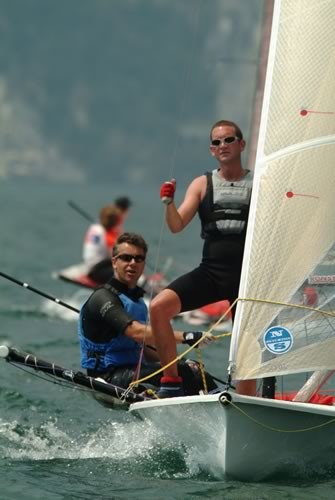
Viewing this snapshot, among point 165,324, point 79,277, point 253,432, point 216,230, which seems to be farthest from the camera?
point 79,277

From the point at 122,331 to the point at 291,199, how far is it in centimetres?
158

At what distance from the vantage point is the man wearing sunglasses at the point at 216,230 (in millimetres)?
7477

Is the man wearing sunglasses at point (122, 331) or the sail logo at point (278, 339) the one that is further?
the man wearing sunglasses at point (122, 331)

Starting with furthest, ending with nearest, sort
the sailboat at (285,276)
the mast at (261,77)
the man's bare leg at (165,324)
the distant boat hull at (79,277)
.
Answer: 1. the distant boat hull at (79,277)
2. the mast at (261,77)
3. the man's bare leg at (165,324)
4. the sailboat at (285,276)

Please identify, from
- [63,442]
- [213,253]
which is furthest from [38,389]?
[213,253]

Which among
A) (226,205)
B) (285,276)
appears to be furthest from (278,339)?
(226,205)

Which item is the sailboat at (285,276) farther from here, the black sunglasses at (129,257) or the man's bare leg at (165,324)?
the black sunglasses at (129,257)

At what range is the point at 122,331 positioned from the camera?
26.0 ft

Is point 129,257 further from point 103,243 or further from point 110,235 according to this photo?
point 103,243

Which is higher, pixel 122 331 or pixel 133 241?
pixel 133 241

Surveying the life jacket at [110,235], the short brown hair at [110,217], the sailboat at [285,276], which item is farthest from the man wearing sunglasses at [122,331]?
the life jacket at [110,235]

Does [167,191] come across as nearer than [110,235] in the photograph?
Yes

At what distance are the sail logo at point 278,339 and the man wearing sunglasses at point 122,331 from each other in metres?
1.15

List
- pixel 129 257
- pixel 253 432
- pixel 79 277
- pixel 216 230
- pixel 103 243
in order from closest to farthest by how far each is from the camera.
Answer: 1. pixel 253 432
2. pixel 216 230
3. pixel 129 257
4. pixel 103 243
5. pixel 79 277
